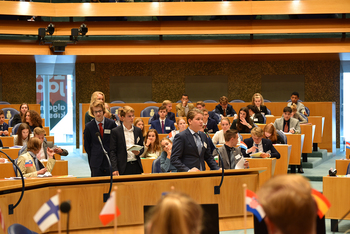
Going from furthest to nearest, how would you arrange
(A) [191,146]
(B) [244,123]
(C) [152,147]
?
(B) [244,123] → (C) [152,147] → (A) [191,146]

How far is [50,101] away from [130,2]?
3.99m

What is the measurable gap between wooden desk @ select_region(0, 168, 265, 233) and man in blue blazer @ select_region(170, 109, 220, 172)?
0.22 metres

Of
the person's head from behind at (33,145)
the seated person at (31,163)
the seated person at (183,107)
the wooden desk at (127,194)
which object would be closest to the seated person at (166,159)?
the wooden desk at (127,194)

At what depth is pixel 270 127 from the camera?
7.05 meters

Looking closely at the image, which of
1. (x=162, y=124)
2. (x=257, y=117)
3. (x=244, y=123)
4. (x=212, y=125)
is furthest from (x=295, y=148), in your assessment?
(x=162, y=124)

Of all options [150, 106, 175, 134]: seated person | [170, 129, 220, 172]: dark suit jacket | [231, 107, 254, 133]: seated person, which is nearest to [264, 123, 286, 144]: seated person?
[231, 107, 254, 133]: seated person

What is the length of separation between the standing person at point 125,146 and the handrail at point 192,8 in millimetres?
6808

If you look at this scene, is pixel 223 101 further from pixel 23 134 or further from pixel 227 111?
pixel 23 134

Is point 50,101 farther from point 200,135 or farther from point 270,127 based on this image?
point 200,135

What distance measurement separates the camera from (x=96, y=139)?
461 centimetres

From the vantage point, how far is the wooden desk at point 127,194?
3.53 m

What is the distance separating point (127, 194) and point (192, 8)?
8113mm

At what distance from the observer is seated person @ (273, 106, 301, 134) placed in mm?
7902

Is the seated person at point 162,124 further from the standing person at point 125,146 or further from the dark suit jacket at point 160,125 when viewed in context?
the standing person at point 125,146
